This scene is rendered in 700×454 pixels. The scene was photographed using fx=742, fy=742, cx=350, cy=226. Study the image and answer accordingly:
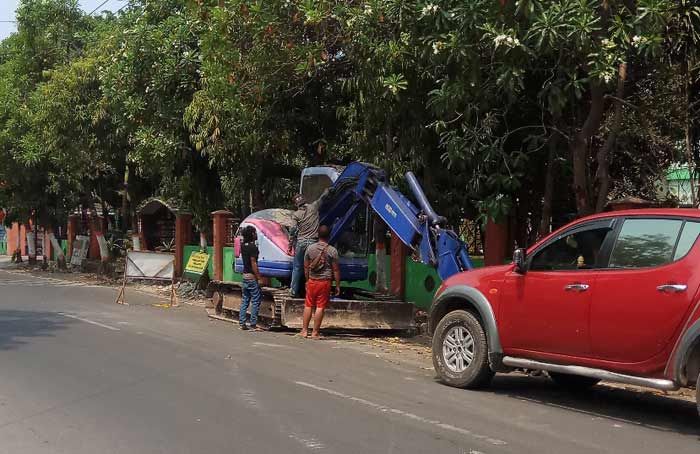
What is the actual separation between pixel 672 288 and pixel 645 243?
2.09ft

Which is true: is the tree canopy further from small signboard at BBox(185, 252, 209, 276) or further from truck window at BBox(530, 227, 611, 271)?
truck window at BBox(530, 227, 611, 271)

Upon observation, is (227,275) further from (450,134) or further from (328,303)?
(450,134)

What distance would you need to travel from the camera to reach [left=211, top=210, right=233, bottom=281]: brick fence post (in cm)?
2194

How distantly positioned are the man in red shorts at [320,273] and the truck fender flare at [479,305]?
12.0 ft

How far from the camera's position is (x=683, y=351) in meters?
6.36

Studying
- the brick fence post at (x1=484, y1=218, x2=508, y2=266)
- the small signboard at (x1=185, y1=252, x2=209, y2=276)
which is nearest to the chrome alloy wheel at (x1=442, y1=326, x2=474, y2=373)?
the brick fence post at (x1=484, y1=218, x2=508, y2=266)

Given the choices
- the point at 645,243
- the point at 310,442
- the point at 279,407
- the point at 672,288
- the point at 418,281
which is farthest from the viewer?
the point at 418,281

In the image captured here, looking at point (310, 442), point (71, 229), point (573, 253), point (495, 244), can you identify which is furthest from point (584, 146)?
point (71, 229)

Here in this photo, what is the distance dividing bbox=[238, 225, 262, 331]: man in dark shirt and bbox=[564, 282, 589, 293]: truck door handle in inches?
289

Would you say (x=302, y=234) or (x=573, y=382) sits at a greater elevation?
(x=302, y=234)

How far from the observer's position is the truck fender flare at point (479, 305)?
26.6 ft

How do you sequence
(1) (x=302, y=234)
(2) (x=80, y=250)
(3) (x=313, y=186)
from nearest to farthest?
(1) (x=302, y=234)
(3) (x=313, y=186)
(2) (x=80, y=250)

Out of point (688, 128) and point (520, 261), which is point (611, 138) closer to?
point (688, 128)

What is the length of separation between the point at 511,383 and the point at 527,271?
79.4 inches
